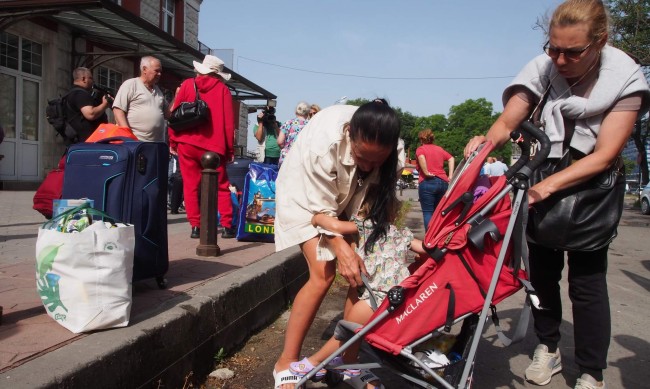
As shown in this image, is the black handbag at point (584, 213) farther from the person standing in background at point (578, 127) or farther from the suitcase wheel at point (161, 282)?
the suitcase wheel at point (161, 282)

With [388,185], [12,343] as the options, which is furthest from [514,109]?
[12,343]

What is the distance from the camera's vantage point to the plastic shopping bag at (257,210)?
222 inches

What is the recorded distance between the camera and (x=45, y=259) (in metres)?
2.34

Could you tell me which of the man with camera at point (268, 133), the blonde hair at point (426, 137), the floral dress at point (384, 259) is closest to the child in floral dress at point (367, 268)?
the floral dress at point (384, 259)

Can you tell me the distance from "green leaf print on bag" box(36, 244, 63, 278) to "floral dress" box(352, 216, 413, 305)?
4.57 ft

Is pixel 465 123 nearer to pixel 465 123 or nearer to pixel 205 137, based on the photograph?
pixel 465 123

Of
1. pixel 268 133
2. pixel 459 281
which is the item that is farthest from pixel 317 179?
pixel 268 133

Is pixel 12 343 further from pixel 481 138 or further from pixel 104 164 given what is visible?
pixel 481 138

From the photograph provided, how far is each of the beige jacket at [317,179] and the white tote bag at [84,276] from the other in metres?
0.79

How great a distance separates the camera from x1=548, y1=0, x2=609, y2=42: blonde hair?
2414mm

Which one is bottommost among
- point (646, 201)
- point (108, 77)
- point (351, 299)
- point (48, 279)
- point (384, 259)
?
point (646, 201)

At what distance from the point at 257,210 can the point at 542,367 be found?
338 cm

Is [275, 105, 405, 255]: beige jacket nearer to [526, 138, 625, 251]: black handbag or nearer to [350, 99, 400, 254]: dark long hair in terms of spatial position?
[350, 99, 400, 254]: dark long hair

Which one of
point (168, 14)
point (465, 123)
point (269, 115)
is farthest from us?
point (465, 123)
